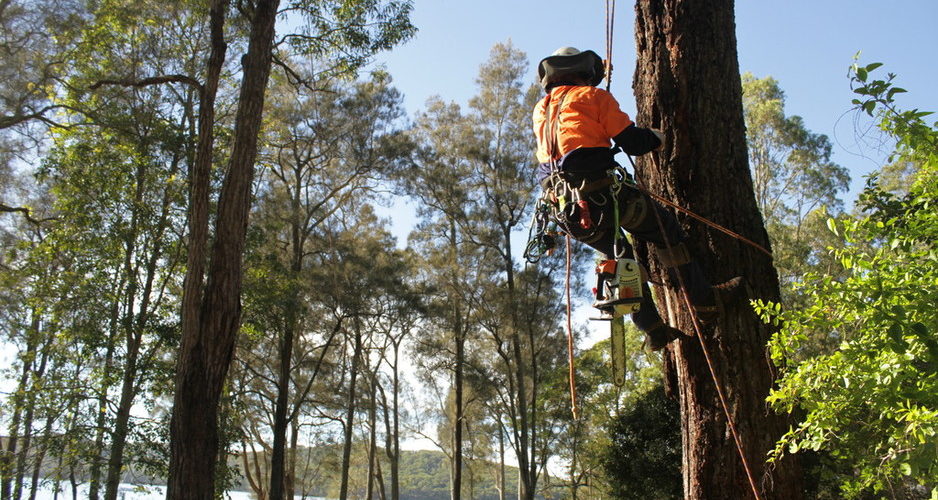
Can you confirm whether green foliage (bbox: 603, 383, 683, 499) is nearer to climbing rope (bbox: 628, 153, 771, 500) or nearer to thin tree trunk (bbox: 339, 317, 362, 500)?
climbing rope (bbox: 628, 153, 771, 500)

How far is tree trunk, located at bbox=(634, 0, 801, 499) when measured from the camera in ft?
9.61

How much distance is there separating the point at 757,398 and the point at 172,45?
577 inches

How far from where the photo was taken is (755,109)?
23.3 m

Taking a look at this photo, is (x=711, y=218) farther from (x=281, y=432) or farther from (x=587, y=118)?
(x=281, y=432)

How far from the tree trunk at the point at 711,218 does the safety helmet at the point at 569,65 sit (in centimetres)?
28

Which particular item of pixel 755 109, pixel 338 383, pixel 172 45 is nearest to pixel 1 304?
pixel 172 45

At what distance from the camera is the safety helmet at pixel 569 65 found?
377 cm

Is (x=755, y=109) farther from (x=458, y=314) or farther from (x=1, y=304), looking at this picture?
(x=1, y=304)

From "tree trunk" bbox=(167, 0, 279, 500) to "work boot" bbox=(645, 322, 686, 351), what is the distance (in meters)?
4.84

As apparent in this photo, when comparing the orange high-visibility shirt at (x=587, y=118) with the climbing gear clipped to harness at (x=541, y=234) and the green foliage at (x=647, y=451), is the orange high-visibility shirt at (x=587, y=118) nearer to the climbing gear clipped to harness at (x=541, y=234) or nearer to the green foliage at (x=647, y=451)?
the climbing gear clipped to harness at (x=541, y=234)

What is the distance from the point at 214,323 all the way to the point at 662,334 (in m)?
4.98

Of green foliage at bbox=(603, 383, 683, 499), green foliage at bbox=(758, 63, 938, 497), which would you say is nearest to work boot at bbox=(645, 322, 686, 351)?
green foliage at bbox=(758, 63, 938, 497)

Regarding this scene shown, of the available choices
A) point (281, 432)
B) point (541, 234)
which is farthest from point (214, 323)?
point (281, 432)

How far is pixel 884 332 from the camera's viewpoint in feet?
6.72
